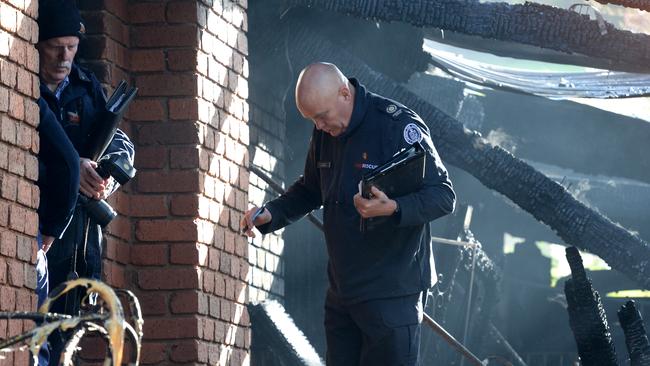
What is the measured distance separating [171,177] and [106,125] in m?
1.06

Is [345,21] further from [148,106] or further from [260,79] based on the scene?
[148,106]

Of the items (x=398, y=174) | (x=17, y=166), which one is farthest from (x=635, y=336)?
(x=17, y=166)

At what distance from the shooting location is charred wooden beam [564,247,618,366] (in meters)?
6.88

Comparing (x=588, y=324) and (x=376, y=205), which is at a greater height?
(x=588, y=324)

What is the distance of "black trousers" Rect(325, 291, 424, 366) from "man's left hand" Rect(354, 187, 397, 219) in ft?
1.20

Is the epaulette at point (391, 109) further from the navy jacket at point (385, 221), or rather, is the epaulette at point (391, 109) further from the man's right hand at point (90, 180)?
the man's right hand at point (90, 180)

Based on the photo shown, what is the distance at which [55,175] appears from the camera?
14.6 feet

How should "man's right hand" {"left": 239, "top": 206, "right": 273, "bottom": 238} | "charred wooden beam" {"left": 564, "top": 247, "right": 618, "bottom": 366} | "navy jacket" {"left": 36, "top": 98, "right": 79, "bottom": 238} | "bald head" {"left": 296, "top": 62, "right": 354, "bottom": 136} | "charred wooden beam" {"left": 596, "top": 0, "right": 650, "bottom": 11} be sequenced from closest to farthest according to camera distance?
1. "navy jacket" {"left": 36, "top": 98, "right": 79, "bottom": 238}
2. "bald head" {"left": 296, "top": 62, "right": 354, "bottom": 136}
3. "man's right hand" {"left": 239, "top": 206, "right": 273, "bottom": 238}
4. "charred wooden beam" {"left": 564, "top": 247, "right": 618, "bottom": 366}
5. "charred wooden beam" {"left": 596, "top": 0, "right": 650, "bottom": 11}

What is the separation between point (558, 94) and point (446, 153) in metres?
2.07

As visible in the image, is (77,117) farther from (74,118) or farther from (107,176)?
(107,176)

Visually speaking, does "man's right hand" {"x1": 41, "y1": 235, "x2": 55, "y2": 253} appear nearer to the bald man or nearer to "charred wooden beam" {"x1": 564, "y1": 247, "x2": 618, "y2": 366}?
the bald man

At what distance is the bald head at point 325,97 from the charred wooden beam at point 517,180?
134 inches

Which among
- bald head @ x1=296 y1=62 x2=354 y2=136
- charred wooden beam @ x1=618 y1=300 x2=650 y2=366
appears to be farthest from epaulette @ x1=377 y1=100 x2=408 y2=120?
charred wooden beam @ x1=618 y1=300 x2=650 y2=366

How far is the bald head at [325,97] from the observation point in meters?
4.87
